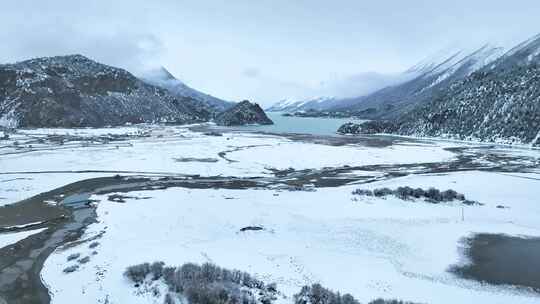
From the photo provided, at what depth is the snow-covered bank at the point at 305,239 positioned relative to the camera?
2348 centimetres

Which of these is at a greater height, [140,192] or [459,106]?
[459,106]

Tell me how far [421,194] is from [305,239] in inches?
806

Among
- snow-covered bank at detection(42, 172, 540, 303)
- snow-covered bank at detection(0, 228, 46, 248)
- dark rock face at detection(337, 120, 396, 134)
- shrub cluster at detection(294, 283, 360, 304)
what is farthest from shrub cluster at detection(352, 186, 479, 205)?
dark rock face at detection(337, 120, 396, 134)

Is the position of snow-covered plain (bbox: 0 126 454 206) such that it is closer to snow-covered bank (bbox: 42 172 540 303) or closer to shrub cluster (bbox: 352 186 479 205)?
snow-covered bank (bbox: 42 172 540 303)

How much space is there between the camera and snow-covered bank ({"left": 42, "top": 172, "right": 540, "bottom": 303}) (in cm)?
2348

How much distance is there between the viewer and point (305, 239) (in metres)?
32.0

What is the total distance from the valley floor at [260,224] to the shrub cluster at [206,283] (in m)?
0.83

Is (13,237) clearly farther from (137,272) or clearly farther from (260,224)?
(260,224)

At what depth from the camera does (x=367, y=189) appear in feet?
165

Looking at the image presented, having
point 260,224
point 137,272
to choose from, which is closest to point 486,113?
point 260,224

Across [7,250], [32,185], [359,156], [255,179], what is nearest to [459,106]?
[359,156]

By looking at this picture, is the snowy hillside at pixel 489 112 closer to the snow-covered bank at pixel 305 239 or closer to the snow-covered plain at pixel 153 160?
the snow-covered plain at pixel 153 160

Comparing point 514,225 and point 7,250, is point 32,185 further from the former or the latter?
point 514,225

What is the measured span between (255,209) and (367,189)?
51.1 ft
